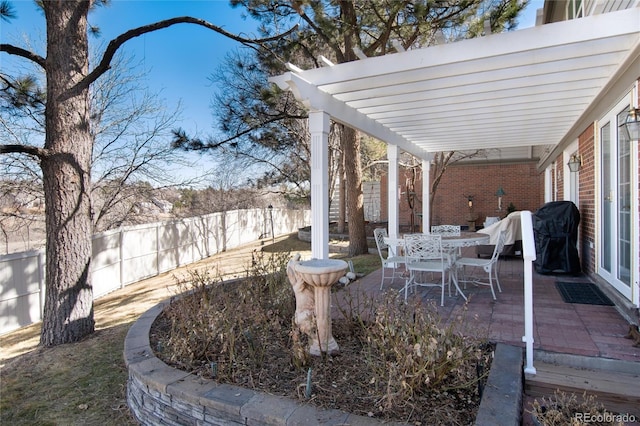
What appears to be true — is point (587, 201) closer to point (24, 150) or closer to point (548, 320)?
point (548, 320)

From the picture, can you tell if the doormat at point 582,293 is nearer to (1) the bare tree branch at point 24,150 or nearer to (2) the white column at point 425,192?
(2) the white column at point 425,192

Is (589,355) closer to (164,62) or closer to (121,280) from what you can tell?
(121,280)

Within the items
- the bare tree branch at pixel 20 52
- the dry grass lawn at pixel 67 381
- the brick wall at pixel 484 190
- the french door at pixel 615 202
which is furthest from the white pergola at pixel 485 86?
the brick wall at pixel 484 190

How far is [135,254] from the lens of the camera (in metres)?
8.54

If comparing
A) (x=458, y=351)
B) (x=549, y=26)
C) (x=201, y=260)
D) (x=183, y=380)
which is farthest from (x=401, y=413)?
(x=201, y=260)

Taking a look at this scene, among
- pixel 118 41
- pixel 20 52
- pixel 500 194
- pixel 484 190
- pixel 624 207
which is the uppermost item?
pixel 118 41

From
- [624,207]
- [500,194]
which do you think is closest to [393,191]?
[624,207]

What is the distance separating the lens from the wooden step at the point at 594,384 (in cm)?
228

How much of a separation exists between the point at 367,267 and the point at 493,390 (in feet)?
16.5

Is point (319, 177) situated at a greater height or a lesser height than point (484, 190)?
lesser

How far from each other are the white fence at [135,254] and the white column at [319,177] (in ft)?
15.9

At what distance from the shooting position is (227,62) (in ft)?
31.8

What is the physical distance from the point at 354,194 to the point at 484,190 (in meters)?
7.69

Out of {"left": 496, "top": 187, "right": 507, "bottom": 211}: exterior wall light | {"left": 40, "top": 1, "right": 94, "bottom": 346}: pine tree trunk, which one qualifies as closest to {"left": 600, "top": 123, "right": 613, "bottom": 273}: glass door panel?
{"left": 40, "top": 1, "right": 94, "bottom": 346}: pine tree trunk
